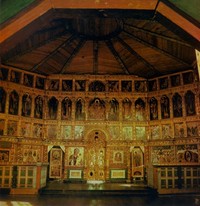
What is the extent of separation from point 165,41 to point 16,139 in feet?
35.6

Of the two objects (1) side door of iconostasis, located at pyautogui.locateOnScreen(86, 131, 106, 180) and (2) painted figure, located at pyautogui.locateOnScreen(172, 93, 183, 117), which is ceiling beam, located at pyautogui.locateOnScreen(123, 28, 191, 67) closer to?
(2) painted figure, located at pyautogui.locateOnScreen(172, 93, 183, 117)

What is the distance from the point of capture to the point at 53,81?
1812 centimetres

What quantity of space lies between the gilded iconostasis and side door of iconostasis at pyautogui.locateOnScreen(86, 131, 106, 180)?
0.22 ft

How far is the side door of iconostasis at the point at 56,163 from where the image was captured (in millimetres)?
16656

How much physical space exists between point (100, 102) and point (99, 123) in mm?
1607

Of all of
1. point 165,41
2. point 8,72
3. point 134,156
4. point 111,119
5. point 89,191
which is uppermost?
point 165,41

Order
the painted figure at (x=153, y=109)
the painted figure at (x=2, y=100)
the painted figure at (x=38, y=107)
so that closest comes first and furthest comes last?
the painted figure at (x=2, y=100), the painted figure at (x=38, y=107), the painted figure at (x=153, y=109)

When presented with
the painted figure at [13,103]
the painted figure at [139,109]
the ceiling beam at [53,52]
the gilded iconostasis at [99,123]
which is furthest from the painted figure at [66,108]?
the painted figure at [139,109]

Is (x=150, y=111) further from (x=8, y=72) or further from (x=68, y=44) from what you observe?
(x=8, y=72)

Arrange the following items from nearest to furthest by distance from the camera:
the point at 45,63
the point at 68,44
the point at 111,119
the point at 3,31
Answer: the point at 3,31, the point at 68,44, the point at 45,63, the point at 111,119

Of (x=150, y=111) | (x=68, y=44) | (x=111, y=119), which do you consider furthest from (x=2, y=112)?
(x=150, y=111)

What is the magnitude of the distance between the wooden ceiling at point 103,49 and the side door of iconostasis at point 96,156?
475cm

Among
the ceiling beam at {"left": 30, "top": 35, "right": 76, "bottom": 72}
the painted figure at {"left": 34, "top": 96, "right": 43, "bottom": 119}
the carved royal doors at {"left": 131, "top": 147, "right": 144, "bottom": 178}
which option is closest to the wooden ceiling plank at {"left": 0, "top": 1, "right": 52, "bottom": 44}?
the ceiling beam at {"left": 30, "top": 35, "right": 76, "bottom": 72}

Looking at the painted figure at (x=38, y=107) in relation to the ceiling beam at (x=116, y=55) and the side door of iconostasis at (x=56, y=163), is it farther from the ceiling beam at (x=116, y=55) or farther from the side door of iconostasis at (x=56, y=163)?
the ceiling beam at (x=116, y=55)
